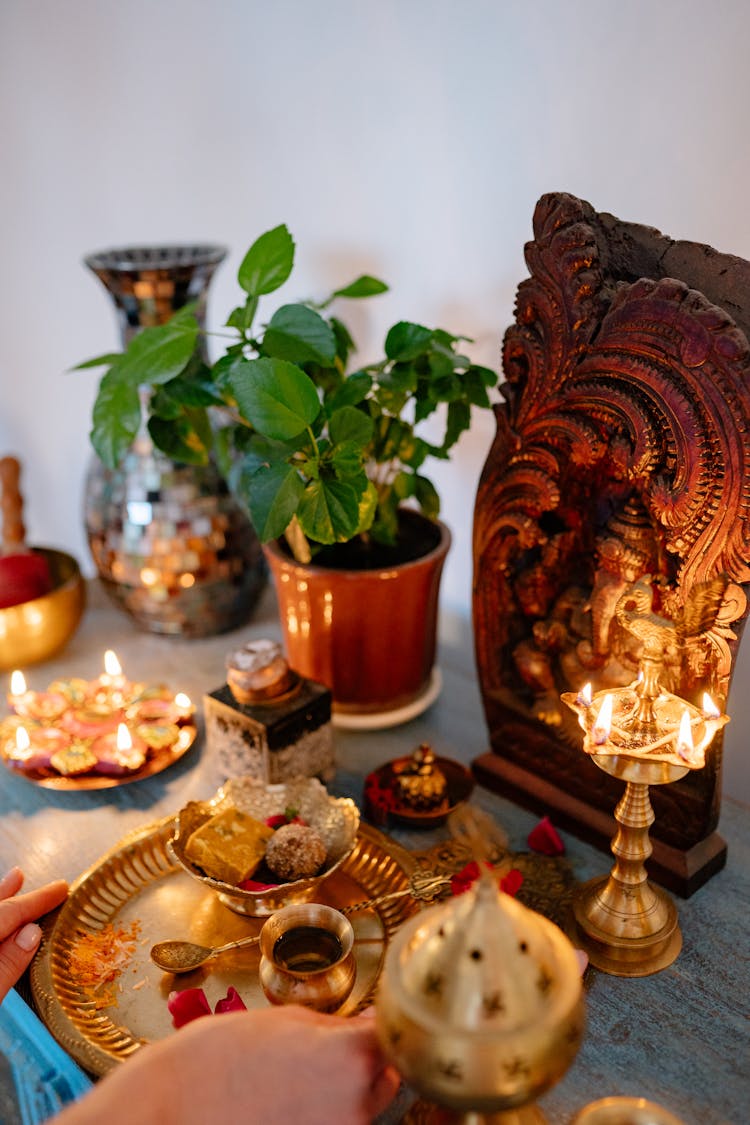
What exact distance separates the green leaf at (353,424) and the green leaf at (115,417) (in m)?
0.23

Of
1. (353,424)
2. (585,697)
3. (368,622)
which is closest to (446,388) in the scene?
(353,424)

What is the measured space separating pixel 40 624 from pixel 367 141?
75cm

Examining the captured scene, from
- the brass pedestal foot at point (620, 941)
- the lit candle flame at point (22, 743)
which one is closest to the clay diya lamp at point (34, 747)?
the lit candle flame at point (22, 743)

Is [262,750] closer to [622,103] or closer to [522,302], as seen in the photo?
[522,302]

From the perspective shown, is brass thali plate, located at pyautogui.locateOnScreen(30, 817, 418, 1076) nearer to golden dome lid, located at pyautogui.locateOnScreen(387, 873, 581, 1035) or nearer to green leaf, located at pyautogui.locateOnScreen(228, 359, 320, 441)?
golden dome lid, located at pyautogui.locateOnScreen(387, 873, 581, 1035)

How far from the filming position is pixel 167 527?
4.21 feet

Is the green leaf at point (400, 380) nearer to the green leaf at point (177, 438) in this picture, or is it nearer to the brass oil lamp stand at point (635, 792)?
the green leaf at point (177, 438)

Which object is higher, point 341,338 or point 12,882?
point 341,338

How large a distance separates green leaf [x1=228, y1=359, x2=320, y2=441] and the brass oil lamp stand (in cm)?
34

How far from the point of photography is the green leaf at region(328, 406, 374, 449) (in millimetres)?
906

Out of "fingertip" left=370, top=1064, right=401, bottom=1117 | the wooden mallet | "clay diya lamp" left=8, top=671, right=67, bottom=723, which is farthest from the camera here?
the wooden mallet

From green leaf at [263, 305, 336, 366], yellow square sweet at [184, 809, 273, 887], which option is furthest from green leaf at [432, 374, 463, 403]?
Result: yellow square sweet at [184, 809, 273, 887]

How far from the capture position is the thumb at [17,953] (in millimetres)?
796

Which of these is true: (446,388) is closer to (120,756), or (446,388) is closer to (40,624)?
(120,756)
